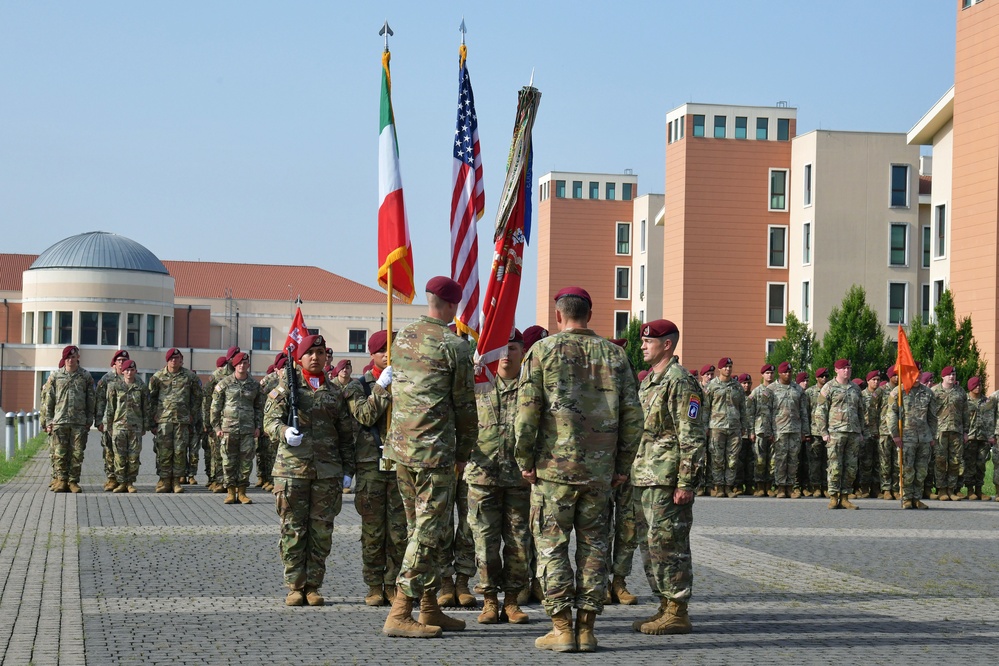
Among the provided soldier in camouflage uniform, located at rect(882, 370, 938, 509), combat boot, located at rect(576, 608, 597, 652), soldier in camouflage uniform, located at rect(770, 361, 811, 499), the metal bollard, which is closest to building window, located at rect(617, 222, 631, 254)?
the metal bollard

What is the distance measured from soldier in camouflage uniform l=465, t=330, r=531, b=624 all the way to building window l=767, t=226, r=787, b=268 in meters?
62.0

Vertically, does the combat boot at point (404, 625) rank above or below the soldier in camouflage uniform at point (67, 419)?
below

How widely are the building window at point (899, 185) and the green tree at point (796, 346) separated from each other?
7737mm

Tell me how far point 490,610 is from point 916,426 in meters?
14.0

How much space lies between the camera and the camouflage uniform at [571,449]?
8.26m

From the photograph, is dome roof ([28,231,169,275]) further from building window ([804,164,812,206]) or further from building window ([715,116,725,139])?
building window ([804,164,812,206])

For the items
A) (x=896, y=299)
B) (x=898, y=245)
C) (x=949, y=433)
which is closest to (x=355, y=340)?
(x=896, y=299)

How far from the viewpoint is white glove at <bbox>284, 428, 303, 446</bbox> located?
9.84 meters

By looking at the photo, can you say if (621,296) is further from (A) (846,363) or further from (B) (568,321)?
(B) (568,321)

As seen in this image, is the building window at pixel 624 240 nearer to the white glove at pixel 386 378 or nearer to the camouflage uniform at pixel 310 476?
the camouflage uniform at pixel 310 476

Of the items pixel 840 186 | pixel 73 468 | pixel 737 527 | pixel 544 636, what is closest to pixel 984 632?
pixel 544 636

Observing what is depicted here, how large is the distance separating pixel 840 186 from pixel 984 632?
187 feet

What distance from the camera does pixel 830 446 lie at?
20.1 m

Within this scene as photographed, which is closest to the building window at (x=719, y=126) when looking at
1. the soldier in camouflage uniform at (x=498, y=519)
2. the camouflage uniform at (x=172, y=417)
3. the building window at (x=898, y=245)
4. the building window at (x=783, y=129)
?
the building window at (x=783, y=129)
